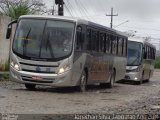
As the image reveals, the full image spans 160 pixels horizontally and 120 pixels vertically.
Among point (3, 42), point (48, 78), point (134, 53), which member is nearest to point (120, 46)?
point (134, 53)

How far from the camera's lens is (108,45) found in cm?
2319

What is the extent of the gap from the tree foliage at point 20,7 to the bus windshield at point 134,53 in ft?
82.8

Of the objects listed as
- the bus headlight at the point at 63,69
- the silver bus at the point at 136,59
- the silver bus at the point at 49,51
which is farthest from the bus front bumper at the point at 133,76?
the bus headlight at the point at 63,69

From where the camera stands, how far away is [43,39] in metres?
17.9

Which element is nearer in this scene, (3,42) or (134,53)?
(3,42)

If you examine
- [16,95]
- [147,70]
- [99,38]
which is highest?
[99,38]

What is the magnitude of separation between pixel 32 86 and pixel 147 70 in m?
16.7

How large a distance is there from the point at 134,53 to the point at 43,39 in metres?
14.2

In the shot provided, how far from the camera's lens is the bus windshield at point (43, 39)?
17.8 metres

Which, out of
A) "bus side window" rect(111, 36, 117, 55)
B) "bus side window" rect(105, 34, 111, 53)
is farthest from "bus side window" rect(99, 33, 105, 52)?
"bus side window" rect(111, 36, 117, 55)

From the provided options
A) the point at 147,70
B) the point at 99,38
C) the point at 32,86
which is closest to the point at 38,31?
the point at 32,86

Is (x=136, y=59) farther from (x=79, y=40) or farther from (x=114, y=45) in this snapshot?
(x=79, y=40)

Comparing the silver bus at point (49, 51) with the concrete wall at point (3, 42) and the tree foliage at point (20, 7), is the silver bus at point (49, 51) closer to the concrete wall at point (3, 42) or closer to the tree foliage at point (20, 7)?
the concrete wall at point (3, 42)

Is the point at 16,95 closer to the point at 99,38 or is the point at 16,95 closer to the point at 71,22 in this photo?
the point at 71,22
